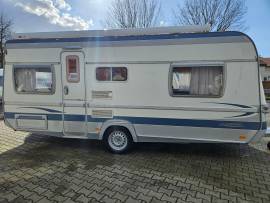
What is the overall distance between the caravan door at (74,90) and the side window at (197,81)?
2.05 m

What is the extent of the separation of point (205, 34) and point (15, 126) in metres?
4.84

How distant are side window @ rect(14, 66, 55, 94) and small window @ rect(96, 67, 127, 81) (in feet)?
3.76

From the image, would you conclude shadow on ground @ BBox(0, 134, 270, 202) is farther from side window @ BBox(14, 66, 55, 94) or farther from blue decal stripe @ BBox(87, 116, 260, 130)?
side window @ BBox(14, 66, 55, 94)

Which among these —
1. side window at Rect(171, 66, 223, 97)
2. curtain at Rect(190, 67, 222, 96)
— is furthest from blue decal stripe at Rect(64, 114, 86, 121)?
curtain at Rect(190, 67, 222, 96)

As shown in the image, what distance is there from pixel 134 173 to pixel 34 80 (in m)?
3.22

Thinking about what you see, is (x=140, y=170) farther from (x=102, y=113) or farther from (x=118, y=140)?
(x=102, y=113)

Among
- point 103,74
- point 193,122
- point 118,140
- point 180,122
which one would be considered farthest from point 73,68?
point 193,122

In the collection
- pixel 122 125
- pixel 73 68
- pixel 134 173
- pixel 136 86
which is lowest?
pixel 134 173

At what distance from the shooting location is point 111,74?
516 cm

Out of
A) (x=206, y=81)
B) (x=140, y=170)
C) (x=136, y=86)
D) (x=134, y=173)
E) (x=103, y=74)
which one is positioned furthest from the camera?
(x=103, y=74)

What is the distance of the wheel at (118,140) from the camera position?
532cm

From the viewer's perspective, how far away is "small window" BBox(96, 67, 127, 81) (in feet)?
16.8

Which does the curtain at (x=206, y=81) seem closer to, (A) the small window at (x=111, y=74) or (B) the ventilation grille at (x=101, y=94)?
(A) the small window at (x=111, y=74)

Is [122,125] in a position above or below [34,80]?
below
